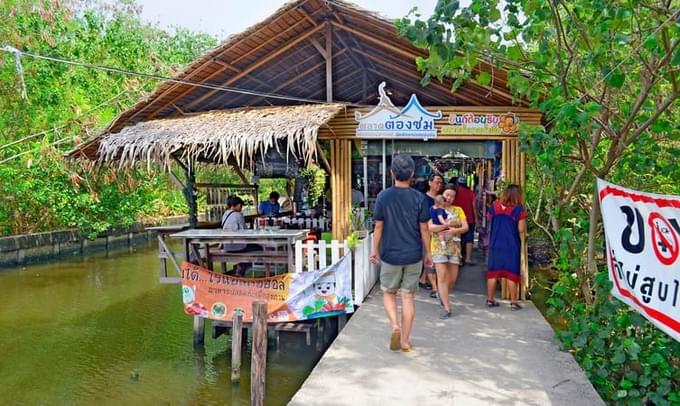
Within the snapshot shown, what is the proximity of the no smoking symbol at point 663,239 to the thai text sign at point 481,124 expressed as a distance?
384cm

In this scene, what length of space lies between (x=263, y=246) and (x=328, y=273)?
156cm

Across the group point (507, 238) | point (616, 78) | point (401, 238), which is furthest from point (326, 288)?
point (616, 78)

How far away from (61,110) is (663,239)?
54.2ft

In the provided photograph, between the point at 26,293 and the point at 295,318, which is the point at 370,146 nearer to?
the point at 295,318

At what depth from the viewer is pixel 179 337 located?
27.4ft

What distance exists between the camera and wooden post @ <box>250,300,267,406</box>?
15.2ft

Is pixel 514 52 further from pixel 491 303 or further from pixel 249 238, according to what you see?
pixel 249 238

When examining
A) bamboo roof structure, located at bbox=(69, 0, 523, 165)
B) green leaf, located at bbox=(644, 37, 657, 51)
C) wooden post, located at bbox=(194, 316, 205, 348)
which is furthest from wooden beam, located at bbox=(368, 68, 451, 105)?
wooden post, located at bbox=(194, 316, 205, 348)

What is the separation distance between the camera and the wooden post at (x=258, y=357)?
15.2 ft

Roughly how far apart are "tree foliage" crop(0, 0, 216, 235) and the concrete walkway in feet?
35.7

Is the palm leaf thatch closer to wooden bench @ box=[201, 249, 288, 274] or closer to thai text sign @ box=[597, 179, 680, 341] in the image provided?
wooden bench @ box=[201, 249, 288, 274]

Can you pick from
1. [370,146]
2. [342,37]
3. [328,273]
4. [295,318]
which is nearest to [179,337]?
[295,318]

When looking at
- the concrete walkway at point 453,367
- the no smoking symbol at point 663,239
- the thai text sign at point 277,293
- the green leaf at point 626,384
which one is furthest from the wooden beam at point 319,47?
the green leaf at point 626,384

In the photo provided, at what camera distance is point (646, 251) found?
3.45 metres
